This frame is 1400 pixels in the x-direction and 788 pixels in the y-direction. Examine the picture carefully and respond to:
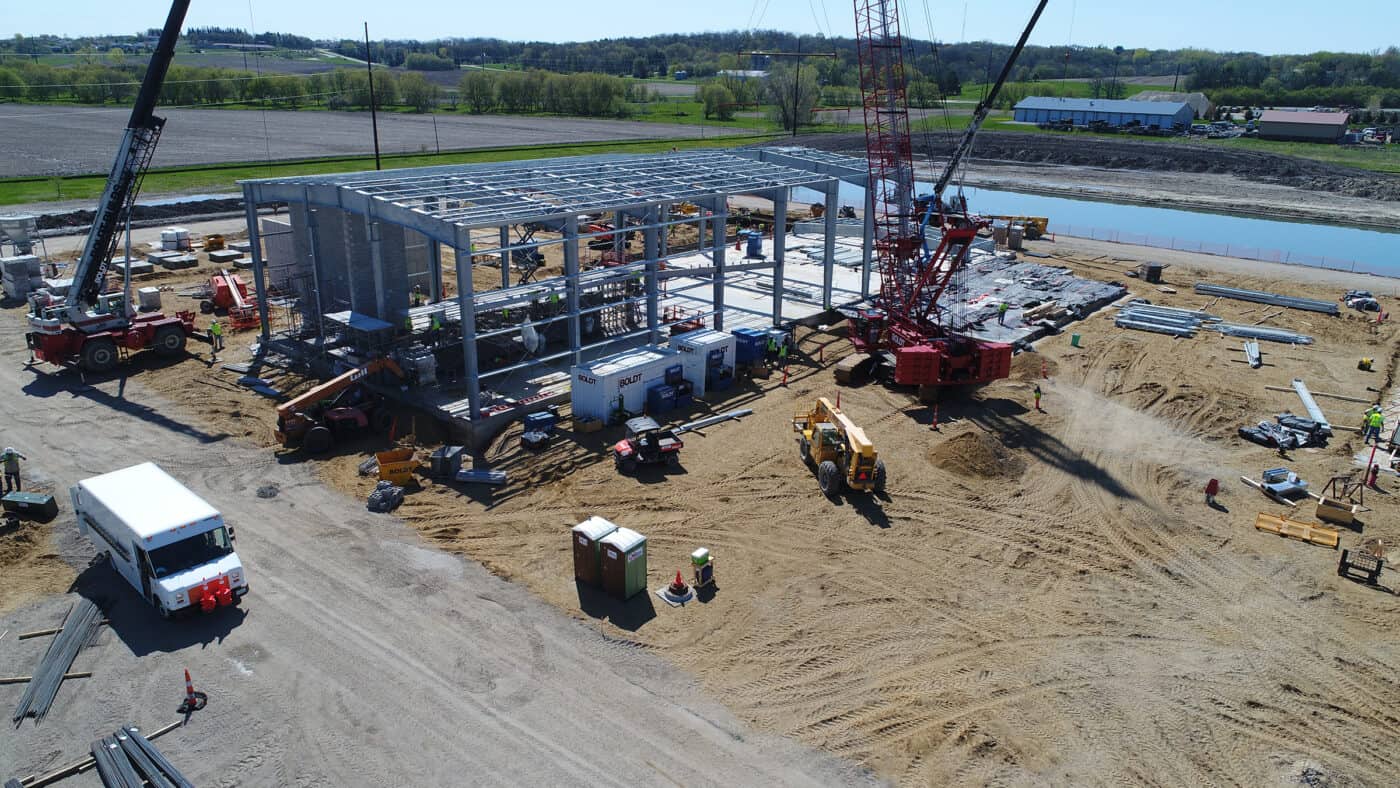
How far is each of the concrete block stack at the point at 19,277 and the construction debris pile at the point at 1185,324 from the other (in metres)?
54.3

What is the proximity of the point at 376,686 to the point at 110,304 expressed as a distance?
2665cm

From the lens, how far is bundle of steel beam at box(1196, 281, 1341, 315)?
153ft

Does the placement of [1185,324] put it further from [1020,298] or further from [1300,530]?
[1300,530]

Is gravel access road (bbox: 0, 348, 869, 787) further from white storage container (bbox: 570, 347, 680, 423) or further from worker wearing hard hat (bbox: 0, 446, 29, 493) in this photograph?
white storage container (bbox: 570, 347, 680, 423)

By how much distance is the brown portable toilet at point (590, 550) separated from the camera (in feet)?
69.5

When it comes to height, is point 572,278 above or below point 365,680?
above

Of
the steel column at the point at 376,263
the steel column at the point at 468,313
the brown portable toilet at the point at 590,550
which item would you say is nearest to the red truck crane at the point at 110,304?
the steel column at the point at 376,263

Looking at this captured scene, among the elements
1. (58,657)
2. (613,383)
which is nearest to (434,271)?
(613,383)

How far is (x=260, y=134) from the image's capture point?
11281cm

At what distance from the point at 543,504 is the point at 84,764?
12.2m

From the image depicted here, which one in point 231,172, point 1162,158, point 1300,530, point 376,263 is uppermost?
point 231,172

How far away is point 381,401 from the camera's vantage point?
30688 mm

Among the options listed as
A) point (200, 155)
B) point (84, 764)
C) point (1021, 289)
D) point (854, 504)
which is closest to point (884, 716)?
point (854, 504)

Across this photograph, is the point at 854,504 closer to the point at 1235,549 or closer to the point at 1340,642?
the point at 1235,549
